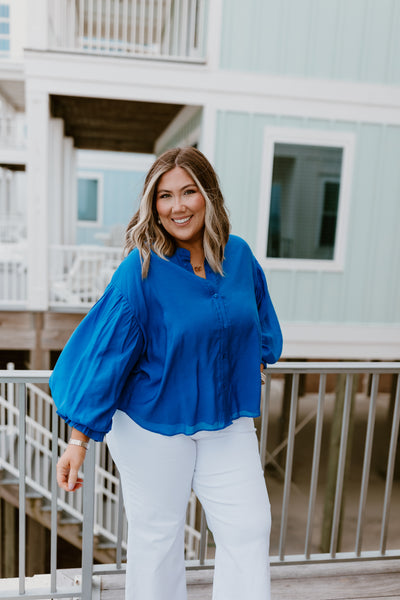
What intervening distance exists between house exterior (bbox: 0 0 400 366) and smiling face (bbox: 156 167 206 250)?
516 centimetres

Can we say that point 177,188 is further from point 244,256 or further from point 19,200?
point 19,200

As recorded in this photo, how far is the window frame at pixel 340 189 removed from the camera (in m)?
6.39

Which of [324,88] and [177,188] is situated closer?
[177,188]

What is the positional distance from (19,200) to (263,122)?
10804mm

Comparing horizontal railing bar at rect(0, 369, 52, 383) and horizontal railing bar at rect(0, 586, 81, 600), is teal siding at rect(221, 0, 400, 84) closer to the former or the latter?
horizontal railing bar at rect(0, 369, 52, 383)

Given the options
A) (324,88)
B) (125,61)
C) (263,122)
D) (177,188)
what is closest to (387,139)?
(324,88)

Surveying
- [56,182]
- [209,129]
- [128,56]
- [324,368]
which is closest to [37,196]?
[56,182]

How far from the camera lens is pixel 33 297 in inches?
260

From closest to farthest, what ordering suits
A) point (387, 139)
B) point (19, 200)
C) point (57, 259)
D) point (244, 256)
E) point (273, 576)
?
point (244, 256), point (273, 576), point (387, 139), point (57, 259), point (19, 200)

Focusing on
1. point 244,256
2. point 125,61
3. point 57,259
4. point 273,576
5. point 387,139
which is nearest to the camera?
point 244,256

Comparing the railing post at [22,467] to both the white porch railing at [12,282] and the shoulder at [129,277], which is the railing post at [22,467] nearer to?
the shoulder at [129,277]

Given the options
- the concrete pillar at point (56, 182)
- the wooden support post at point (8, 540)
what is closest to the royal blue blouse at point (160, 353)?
the wooden support post at point (8, 540)

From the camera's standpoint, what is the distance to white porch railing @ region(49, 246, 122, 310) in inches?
270

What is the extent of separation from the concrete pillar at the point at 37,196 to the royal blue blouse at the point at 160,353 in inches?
212
